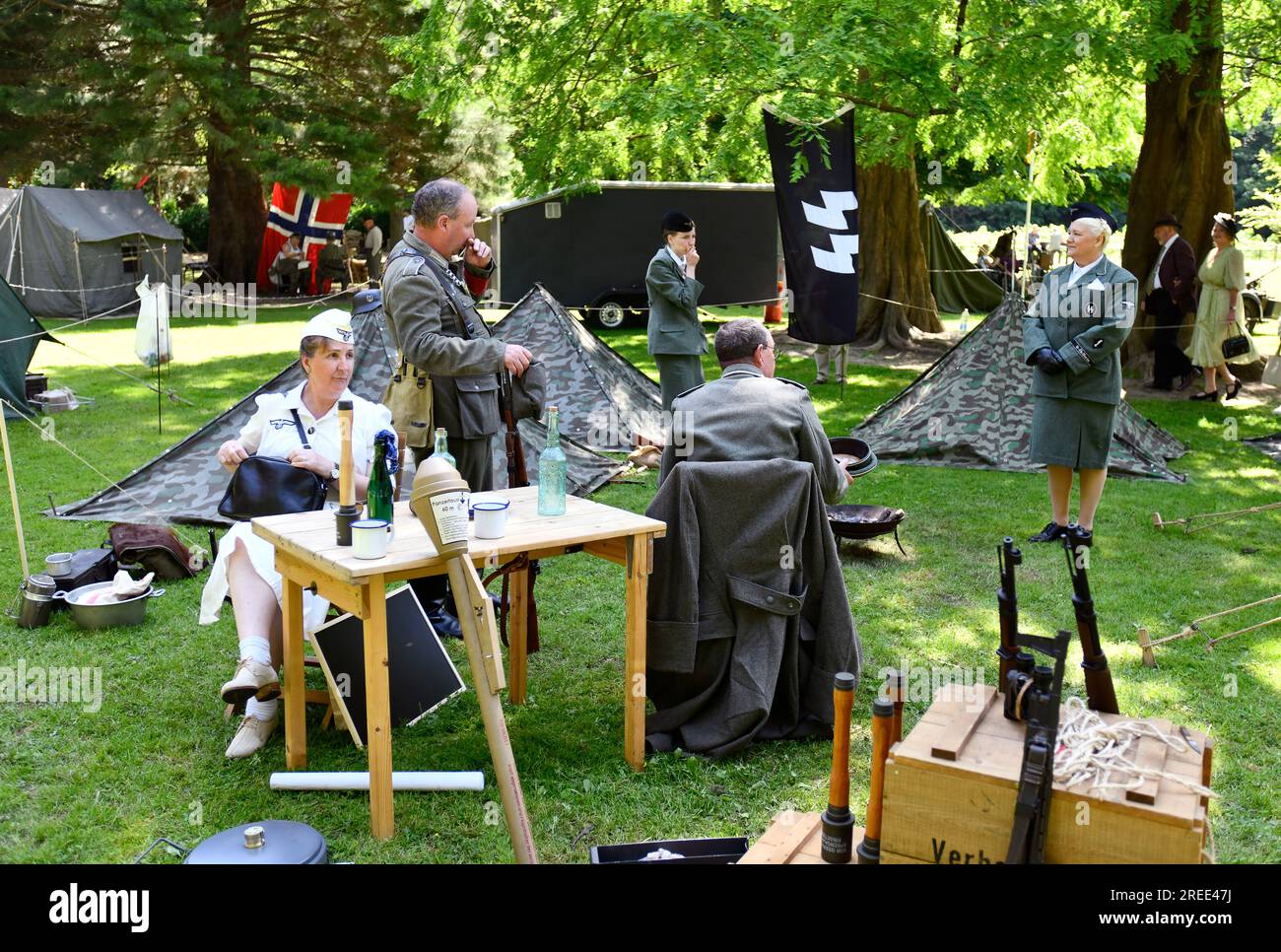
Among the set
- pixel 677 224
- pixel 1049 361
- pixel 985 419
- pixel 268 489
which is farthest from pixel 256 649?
pixel 985 419

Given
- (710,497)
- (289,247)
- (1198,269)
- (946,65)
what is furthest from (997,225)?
(710,497)

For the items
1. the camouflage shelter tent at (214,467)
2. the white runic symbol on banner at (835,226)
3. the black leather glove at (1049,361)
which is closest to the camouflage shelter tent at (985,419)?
the white runic symbol on banner at (835,226)

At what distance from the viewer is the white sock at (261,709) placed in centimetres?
398

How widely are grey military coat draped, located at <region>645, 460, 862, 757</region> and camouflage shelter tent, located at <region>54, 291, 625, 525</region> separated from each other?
11.0 ft

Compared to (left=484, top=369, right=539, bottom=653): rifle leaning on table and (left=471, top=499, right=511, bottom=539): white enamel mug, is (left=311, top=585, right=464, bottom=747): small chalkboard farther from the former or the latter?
(left=471, top=499, right=511, bottom=539): white enamel mug

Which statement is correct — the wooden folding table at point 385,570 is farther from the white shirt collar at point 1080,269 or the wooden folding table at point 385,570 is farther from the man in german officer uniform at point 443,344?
the white shirt collar at point 1080,269

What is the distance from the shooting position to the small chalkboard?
4008mm

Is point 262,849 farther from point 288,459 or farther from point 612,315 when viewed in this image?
A: point 612,315

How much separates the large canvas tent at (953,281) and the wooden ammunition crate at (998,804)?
17.5 meters

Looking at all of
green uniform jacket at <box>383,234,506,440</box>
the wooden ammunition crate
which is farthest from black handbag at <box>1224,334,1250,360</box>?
the wooden ammunition crate

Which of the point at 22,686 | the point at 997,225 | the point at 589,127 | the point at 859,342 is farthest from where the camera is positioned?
the point at 997,225

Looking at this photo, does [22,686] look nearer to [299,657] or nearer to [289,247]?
[299,657]
